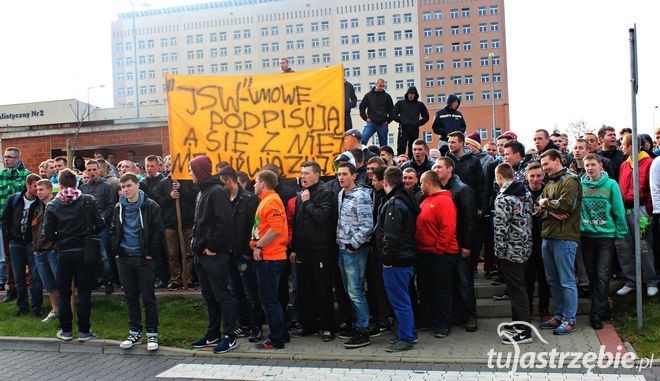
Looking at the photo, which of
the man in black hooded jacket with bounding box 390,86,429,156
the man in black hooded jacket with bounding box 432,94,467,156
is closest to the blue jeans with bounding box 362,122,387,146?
the man in black hooded jacket with bounding box 390,86,429,156

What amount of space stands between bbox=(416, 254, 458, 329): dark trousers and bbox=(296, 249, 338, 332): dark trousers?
1.16 m

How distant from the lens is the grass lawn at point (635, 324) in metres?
6.30

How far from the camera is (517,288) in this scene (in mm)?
6938

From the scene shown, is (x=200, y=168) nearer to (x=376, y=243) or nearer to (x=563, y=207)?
(x=376, y=243)

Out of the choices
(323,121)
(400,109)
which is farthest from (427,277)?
(400,109)

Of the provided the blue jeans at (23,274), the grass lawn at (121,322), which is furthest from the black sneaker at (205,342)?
the blue jeans at (23,274)

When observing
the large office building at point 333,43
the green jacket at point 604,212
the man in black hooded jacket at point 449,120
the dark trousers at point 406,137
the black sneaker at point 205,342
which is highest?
the large office building at point 333,43

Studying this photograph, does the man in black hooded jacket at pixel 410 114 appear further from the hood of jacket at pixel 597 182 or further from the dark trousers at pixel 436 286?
the dark trousers at pixel 436 286

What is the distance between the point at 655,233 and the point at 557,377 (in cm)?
363

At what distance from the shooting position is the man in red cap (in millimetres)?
6859

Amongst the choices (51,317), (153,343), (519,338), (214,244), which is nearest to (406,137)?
(519,338)

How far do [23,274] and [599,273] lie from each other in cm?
861

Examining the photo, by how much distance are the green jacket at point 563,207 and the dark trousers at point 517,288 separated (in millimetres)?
556

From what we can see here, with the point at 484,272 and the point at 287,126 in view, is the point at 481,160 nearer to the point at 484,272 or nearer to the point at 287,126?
the point at 484,272
